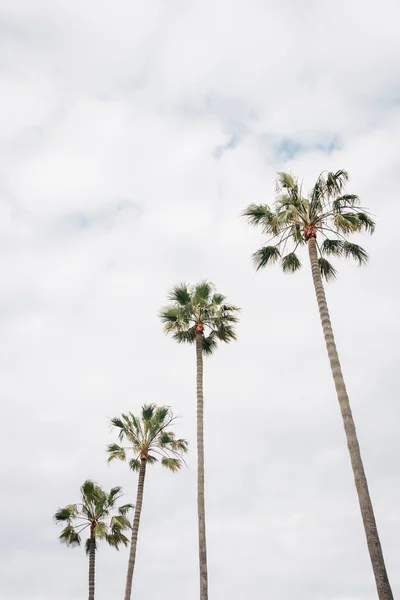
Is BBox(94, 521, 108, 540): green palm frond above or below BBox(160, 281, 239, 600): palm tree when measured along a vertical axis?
below

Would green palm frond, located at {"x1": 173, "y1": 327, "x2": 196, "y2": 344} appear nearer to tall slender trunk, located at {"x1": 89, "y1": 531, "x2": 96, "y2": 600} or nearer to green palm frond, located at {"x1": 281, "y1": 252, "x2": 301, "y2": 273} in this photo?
green palm frond, located at {"x1": 281, "y1": 252, "x2": 301, "y2": 273}

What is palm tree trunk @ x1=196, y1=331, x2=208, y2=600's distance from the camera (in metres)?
25.2

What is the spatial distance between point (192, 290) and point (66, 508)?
19712 mm

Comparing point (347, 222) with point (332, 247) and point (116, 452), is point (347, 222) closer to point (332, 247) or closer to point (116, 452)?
point (332, 247)

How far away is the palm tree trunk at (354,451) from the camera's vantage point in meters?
15.1

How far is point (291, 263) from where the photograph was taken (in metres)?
24.2

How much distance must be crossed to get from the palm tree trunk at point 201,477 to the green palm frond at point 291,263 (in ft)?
27.0

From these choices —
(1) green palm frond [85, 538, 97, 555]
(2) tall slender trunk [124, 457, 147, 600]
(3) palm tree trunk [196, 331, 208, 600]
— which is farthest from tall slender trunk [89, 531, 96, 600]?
(3) palm tree trunk [196, 331, 208, 600]

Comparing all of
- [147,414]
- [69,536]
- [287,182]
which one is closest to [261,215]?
[287,182]

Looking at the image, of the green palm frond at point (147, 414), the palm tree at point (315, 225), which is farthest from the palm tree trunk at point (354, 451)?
the green palm frond at point (147, 414)

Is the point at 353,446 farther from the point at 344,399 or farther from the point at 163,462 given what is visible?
the point at 163,462

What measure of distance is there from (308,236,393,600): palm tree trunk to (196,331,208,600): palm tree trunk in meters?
10.6

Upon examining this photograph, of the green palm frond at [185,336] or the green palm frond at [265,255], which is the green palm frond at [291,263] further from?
the green palm frond at [185,336]

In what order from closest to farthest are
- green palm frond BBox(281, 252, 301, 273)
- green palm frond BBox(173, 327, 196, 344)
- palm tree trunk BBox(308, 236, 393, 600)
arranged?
palm tree trunk BBox(308, 236, 393, 600)
green palm frond BBox(281, 252, 301, 273)
green palm frond BBox(173, 327, 196, 344)
